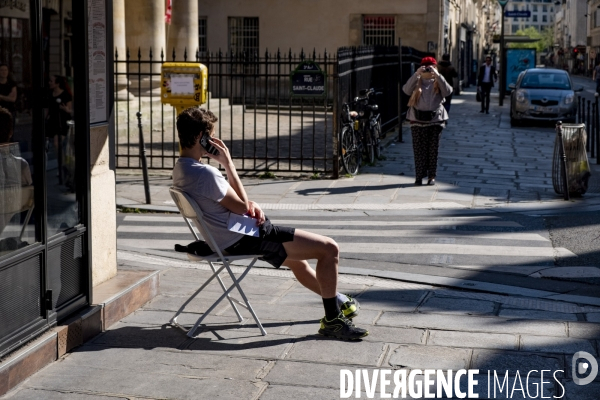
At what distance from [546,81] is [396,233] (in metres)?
17.1

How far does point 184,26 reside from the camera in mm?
26562

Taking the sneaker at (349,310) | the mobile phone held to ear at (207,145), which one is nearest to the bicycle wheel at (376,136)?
the sneaker at (349,310)

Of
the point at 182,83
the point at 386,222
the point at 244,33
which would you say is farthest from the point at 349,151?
the point at 244,33

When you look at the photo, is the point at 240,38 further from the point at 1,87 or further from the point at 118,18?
the point at 1,87

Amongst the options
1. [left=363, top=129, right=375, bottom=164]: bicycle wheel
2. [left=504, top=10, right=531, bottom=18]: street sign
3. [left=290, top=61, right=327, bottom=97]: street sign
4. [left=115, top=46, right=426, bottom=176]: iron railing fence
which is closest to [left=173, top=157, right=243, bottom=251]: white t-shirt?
[left=115, top=46, right=426, bottom=176]: iron railing fence

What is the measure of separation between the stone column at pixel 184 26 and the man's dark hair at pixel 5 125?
2160 centimetres

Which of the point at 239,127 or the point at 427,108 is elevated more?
the point at 427,108

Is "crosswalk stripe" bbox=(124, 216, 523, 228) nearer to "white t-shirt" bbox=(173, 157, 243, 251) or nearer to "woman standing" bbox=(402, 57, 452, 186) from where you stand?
"woman standing" bbox=(402, 57, 452, 186)

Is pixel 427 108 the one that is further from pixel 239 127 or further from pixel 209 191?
pixel 239 127

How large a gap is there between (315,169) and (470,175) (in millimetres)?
2366

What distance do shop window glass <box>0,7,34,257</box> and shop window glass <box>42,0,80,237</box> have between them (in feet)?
0.64

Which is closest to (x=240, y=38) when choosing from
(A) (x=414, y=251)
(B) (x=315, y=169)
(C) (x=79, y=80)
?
(B) (x=315, y=169)

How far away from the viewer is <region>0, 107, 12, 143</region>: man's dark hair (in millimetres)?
4922

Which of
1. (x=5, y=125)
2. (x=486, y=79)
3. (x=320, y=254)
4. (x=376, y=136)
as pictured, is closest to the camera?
(x=5, y=125)
